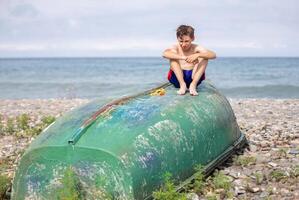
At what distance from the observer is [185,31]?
688cm

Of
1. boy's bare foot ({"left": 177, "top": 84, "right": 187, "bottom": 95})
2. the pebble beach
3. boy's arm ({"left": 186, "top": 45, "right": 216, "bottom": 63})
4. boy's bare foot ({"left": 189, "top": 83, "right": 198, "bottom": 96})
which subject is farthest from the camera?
boy's arm ({"left": 186, "top": 45, "right": 216, "bottom": 63})

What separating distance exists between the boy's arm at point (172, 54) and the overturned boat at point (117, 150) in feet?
2.64

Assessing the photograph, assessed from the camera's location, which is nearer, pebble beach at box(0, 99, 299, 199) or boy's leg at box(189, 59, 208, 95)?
pebble beach at box(0, 99, 299, 199)

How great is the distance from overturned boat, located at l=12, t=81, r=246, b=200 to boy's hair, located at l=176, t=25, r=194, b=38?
105 cm

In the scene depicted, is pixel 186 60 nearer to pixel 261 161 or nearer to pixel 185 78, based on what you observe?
pixel 185 78

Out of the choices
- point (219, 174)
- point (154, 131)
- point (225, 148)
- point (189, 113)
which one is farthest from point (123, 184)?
point (225, 148)

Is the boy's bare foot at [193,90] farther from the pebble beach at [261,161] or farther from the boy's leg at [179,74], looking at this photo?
the pebble beach at [261,161]

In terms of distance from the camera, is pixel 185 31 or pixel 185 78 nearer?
pixel 185 31

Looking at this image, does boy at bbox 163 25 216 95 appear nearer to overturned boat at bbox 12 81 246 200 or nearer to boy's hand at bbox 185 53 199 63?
boy's hand at bbox 185 53 199 63

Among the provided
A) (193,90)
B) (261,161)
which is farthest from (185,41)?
(261,161)

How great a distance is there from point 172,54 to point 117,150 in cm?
248

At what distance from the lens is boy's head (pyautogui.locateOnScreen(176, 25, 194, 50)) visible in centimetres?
685

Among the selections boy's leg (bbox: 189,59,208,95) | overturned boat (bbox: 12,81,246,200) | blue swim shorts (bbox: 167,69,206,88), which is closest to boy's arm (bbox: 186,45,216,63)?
boy's leg (bbox: 189,59,208,95)

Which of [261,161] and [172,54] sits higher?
[172,54]
